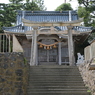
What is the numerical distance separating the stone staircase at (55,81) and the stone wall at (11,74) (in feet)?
4.42

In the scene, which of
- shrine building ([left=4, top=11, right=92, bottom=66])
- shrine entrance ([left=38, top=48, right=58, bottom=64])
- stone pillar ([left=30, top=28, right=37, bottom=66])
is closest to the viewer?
stone pillar ([left=30, top=28, right=37, bottom=66])

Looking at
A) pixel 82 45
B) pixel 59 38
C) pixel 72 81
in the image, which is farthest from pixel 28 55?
pixel 72 81

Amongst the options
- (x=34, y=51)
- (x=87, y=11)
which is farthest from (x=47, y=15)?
(x=34, y=51)

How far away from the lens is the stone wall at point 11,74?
8656mm

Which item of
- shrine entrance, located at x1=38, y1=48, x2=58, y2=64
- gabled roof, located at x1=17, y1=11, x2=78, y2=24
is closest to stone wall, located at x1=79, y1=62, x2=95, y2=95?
shrine entrance, located at x1=38, y1=48, x2=58, y2=64

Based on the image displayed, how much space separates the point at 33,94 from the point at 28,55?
9.38 meters

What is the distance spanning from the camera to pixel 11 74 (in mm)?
8766

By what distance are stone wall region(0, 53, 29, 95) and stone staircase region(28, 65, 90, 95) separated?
135 centimetres

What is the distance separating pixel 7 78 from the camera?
870 centimetres

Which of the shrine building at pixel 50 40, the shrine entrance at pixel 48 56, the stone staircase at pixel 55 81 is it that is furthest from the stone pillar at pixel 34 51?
the shrine entrance at pixel 48 56

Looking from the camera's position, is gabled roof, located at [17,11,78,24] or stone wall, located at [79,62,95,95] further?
gabled roof, located at [17,11,78,24]

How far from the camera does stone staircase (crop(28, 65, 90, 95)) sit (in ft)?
33.0

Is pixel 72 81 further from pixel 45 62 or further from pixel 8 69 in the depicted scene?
pixel 45 62

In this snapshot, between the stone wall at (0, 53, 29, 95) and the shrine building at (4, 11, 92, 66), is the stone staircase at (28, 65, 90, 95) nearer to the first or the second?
the stone wall at (0, 53, 29, 95)
